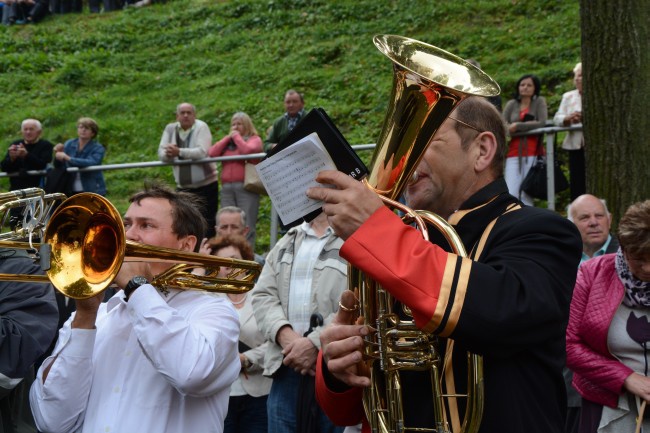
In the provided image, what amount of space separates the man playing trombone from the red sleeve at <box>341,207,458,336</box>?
1.24m

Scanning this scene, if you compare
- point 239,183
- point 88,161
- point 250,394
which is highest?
point 88,161

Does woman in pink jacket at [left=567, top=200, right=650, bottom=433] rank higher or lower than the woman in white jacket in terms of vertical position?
higher

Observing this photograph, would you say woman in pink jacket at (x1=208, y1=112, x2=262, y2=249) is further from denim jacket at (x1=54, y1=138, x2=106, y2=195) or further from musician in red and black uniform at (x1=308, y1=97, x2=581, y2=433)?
musician in red and black uniform at (x1=308, y1=97, x2=581, y2=433)

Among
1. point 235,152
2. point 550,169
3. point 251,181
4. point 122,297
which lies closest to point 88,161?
point 235,152

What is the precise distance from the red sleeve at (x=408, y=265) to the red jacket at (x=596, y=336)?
2550mm

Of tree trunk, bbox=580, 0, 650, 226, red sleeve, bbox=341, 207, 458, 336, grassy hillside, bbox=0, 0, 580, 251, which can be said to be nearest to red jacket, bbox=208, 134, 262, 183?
grassy hillside, bbox=0, 0, 580, 251

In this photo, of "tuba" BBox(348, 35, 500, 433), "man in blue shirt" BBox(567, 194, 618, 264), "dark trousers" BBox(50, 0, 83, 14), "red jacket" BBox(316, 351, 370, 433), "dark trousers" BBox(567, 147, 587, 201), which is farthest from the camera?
"dark trousers" BBox(50, 0, 83, 14)

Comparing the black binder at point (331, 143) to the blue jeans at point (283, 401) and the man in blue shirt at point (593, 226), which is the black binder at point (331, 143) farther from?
the man in blue shirt at point (593, 226)

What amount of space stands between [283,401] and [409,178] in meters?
2.97

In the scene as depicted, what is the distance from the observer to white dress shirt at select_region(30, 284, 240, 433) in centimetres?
379

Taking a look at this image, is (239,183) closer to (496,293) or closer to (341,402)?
(341,402)

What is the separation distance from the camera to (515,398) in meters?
2.90

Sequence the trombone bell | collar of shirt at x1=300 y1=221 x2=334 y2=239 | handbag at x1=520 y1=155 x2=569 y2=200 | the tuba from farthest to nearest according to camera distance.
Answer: handbag at x1=520 y1=155 x2=569 y2=200 < collar of shirt at x1=300 y1=221 x2=334 y2=239 < the trombone bell < the tuba

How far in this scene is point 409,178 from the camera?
2.95 meters
